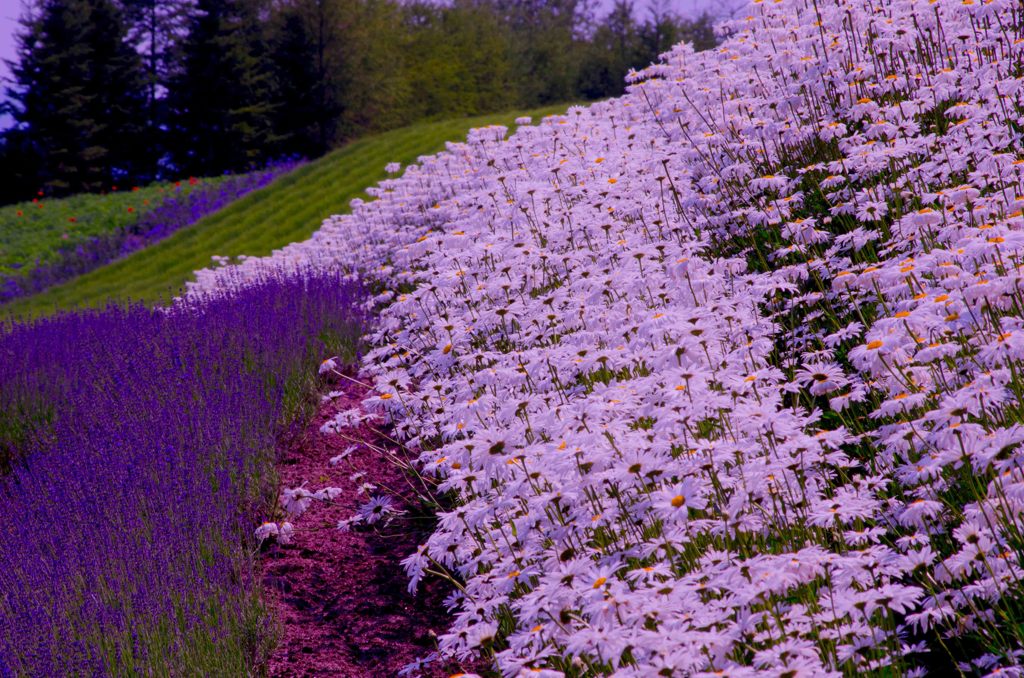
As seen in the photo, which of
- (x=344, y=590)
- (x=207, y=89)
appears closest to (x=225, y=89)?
(x=207, y=89)

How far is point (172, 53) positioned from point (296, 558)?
36.9 m

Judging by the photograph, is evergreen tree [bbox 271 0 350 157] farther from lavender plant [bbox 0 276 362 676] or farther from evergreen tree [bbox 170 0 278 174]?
lavender plant [bbox 0 276 362 676]

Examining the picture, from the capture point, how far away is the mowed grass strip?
15688 mm

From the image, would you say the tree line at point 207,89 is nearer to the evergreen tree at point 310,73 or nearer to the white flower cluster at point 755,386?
the evergreen tree at point 310,73

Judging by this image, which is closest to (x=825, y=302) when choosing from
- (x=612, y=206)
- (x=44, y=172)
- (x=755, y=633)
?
(x=612, y=206)

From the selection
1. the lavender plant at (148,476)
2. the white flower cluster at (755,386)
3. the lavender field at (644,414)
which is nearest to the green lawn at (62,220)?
the lavender plant at (148,476)

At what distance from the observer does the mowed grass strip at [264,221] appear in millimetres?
15688

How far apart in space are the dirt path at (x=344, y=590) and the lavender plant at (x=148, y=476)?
217mm

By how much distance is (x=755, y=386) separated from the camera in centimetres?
377

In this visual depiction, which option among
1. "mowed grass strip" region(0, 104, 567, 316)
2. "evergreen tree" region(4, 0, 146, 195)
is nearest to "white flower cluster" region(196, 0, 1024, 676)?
"mowed grass strip" region(0, 104, 567, 316)

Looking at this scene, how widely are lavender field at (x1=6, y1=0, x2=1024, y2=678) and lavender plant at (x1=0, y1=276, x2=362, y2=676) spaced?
3cm

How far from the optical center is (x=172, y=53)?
122 ft

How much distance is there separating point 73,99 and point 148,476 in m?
31.4

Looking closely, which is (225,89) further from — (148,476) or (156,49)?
(148,476)
